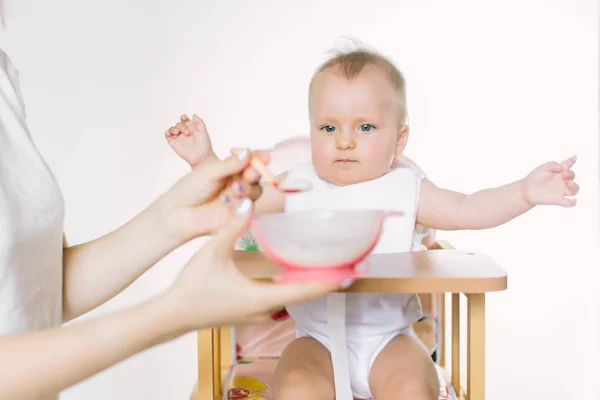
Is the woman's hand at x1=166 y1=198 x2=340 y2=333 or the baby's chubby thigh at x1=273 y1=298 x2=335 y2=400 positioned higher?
the woman's hand at x1=166 y1=198 x2=340 y2=333

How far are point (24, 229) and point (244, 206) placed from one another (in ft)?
1.17

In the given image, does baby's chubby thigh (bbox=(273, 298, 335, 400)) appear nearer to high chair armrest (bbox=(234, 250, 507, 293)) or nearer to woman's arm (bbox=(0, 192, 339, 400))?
high chair armrest (bbox=(234, 250, 507, 293))

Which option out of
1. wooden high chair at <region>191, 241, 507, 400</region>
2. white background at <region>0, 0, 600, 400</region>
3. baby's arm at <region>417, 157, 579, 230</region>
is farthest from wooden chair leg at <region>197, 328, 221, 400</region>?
white background at <region>0, 0, 600, 400</region>

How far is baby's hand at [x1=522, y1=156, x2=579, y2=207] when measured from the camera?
120 centimetres

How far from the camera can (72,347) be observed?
0.77 metres

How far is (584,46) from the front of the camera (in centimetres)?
250

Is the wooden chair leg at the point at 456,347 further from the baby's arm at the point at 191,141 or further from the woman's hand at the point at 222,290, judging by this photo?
the woman's hand at the point at 222,290

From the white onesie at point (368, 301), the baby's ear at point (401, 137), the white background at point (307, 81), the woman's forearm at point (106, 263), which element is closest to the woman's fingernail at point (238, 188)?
the woman's forearm at point (106, 263)

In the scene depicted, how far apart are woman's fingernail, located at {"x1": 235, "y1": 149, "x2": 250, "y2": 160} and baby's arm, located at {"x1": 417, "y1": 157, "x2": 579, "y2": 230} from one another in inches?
21.5

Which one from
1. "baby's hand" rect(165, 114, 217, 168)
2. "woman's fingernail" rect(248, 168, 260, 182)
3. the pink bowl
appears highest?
"baby's hand" rect(165, 114, 217, 168)

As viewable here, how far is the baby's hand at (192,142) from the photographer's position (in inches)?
51.2

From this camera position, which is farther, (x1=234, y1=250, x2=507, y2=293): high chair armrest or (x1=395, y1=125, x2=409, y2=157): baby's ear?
(x1=395, y1=125, x2=409, y2=157): baby's ear

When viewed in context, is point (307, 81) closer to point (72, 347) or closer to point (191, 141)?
point (191, 141)

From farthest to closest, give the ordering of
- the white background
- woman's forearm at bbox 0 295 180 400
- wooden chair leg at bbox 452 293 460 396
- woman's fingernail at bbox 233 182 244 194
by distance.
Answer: the white background
wooden chair leg at bbox 452 293 460 396
woman's fingernail at bbox 233 182 244 194
woman's forearm at bbox 0 295 180 400
